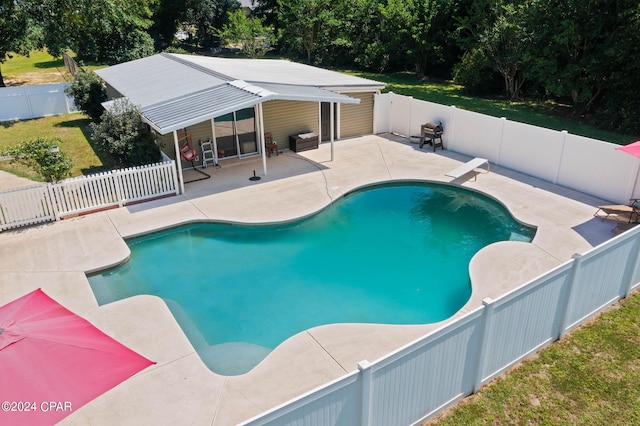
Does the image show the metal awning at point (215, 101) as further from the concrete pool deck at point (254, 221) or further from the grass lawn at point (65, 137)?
the grass lawn at point (65, 137)

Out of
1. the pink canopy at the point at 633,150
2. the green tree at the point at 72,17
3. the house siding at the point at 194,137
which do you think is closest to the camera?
the pink canopy at the point at 633,150

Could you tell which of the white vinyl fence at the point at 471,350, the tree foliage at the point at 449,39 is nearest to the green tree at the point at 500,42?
the tree foliage at the point at 449,39

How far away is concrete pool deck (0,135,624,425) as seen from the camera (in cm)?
667

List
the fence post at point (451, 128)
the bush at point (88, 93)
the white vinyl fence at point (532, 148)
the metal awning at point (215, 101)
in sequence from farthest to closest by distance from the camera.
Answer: the bush at point (88, 93) → the fence post at point (451, 128) → the metal awning at point (215, 101) → the white vinyl fence at point (532, 148)

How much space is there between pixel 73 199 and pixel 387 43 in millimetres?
28508

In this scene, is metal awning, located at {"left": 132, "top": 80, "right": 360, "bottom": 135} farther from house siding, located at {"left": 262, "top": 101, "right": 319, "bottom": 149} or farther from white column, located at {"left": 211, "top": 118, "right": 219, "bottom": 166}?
house siding, located at {"left": 262, "top": 101, "right": 319, "bottom": 149}

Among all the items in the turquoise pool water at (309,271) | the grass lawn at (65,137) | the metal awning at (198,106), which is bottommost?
the turquoise pool water at (309,271)

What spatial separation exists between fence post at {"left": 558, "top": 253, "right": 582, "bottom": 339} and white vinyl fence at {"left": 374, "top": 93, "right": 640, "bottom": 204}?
23.3ft

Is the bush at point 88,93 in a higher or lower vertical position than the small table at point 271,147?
higher

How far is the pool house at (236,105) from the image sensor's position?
46.4 ft

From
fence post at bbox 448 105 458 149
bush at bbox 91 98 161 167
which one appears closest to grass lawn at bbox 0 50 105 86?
bush at bbox 91 98 161 167

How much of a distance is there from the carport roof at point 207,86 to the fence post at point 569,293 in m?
Result: 9.73

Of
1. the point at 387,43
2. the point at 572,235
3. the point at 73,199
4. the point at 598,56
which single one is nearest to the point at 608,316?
the point at 572,235

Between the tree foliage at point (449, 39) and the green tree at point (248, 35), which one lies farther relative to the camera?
the green tree at point (248, 35)
